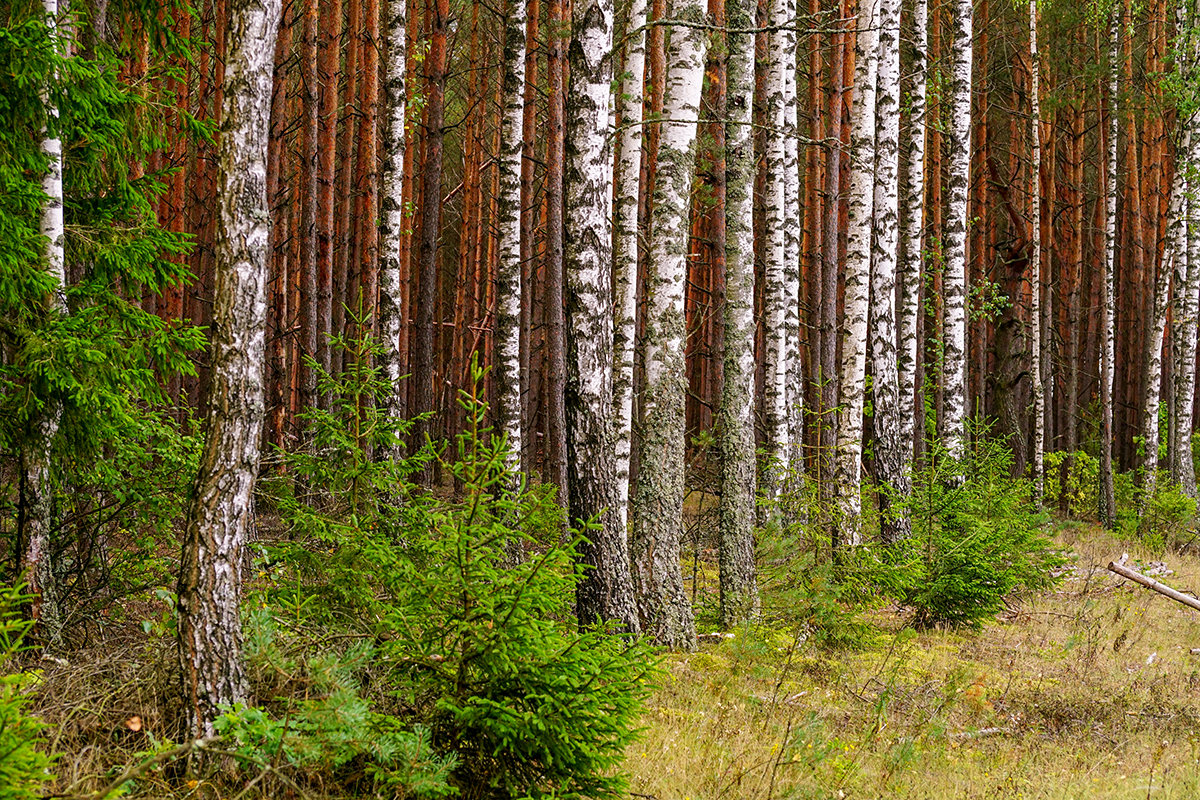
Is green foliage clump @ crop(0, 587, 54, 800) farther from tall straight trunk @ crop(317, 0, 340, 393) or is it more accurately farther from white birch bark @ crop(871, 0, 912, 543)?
tall straight trunk @ crop(317, 0, 340, 393)

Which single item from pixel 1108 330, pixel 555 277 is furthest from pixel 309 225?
pixel 1108 330

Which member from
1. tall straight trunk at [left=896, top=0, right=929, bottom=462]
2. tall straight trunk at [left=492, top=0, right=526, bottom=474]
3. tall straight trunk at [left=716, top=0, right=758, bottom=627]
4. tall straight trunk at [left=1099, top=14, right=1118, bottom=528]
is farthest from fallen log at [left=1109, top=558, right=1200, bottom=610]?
tall straight trunk at [left=1099, top=14, right=1118, bottom=528]

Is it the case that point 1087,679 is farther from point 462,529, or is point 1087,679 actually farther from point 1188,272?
point 1188,272

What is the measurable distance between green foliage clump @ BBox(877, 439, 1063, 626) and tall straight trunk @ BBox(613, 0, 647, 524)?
270 centimetres

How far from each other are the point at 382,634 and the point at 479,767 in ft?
3.06

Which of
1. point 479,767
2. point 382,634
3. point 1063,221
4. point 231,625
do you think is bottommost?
point 479,767

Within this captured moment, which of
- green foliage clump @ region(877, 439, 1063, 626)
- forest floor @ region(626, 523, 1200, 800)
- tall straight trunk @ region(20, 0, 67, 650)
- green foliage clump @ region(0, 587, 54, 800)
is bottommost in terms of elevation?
forest floor @ region(626, 523, 1200, 800)

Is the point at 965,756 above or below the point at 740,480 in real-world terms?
below

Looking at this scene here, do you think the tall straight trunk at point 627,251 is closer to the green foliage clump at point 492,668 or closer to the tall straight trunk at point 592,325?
the tall straight trunk at point 592,325

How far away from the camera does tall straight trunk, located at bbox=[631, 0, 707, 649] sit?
691cm

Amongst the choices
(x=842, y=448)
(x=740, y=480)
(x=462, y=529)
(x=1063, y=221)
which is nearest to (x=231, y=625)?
(x=462, y=529)

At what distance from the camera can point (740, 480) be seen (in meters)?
7.70

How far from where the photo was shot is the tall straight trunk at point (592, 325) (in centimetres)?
613

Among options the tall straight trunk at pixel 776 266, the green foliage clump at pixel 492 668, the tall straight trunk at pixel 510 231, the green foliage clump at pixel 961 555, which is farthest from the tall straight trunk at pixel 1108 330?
the green foliage clump at pixel 492 668
